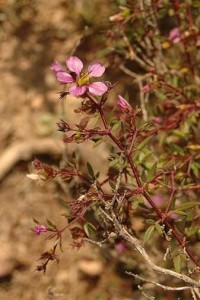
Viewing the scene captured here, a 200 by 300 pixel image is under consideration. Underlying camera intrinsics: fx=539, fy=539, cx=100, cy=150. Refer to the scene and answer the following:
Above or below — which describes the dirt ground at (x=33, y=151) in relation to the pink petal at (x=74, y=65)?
below

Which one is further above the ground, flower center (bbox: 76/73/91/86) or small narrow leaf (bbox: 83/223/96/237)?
flower center (bbox: 76/73/91/86)

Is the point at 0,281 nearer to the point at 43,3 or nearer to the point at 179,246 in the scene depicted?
the point at 179,246

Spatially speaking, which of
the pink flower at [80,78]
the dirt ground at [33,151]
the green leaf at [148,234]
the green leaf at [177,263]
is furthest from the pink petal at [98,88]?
the dirt ground at [33,151]

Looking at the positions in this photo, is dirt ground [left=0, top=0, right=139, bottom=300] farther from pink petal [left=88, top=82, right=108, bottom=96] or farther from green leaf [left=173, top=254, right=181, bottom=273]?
pink petal [left=88, top=82, right=108, bottom=96]

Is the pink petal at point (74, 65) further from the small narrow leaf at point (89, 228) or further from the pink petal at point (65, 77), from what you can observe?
the small narrow leaf at point (89, 228)

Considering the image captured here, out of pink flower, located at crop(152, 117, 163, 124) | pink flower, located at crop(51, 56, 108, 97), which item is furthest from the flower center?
pink flower, located at crop(152, 117, 163, 124)

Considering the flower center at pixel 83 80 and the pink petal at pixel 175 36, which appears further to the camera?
the pink petal at pixel 175 36

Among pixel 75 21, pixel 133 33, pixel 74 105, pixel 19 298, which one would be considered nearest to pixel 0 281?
pixel 19 298

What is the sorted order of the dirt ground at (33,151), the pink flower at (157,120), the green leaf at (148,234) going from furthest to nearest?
the dirt ground at (33,151) < the pink flower at (157,120) < the green leaf at (148,234)
